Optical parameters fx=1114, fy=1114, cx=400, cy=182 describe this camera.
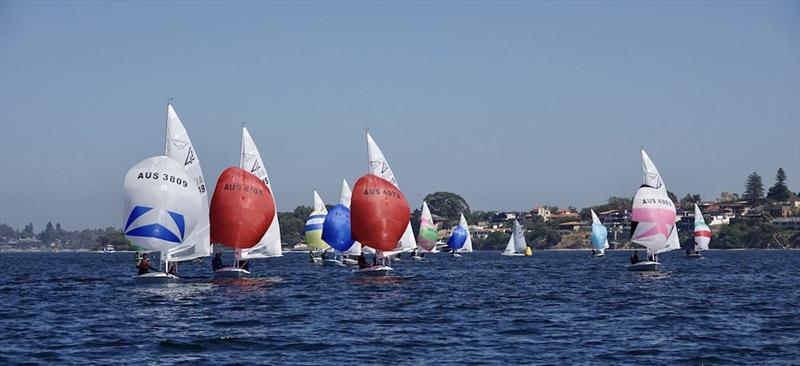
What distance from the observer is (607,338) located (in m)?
38.3

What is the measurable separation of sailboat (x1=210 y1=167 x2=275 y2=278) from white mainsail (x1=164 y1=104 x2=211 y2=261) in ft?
8.55

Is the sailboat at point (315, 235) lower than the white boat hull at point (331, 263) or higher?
higher

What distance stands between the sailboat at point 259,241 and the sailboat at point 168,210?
4781mm

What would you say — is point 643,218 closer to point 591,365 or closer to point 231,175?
point 231,175

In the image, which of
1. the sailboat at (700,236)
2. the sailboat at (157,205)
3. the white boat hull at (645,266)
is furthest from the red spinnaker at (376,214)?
the sailboat at (700,236)

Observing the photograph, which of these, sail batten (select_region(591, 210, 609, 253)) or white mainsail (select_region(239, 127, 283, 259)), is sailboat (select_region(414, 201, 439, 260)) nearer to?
sail batten (select_region(591, 210, 609, 253))

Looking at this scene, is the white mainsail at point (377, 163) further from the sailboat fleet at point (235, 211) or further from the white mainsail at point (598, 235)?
the white mainsail at point (598, 235)

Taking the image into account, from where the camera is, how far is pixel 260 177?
7919 cm

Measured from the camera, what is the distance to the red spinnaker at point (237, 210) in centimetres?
7119

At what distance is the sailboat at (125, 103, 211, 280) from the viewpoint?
62438 mm

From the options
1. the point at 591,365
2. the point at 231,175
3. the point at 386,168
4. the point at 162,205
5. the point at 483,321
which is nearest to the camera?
the point at 591,365

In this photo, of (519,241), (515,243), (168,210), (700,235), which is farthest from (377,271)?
(515,243)

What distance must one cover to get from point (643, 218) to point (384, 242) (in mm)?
23699

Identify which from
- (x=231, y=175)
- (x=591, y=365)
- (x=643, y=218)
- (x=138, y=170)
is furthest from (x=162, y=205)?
(x=643, y=218)
